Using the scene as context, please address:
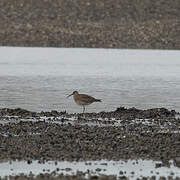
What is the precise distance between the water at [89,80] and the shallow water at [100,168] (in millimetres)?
8827

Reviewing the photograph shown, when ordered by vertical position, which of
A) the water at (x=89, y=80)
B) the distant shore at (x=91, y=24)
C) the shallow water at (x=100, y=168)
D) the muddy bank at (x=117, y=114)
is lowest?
the shallow water at (x=100, y=168)

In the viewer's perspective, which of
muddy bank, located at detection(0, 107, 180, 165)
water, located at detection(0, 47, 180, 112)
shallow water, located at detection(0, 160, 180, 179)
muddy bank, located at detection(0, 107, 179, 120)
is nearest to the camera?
shallow water, located at detection(0, 160, 180, 179)

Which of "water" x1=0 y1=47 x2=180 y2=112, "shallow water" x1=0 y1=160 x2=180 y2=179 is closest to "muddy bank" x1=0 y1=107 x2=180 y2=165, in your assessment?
"shallow water" x1=0 y1=160 x2=180 y2=179

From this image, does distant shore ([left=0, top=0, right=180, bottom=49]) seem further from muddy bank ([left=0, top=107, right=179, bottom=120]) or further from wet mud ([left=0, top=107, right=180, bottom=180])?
wet mud ([left=0, top=107, right=180, bottom=180])

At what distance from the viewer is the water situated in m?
24.9

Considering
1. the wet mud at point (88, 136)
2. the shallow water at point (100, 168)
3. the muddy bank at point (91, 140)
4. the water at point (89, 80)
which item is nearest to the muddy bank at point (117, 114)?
the wet mud at point (88, 136)

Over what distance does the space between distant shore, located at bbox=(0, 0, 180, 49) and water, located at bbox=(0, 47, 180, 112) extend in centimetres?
1238

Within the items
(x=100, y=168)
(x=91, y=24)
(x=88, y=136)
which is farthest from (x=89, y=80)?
(x=91, y=24)

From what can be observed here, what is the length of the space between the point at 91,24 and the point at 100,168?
196ft

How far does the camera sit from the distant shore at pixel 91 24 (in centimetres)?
6606

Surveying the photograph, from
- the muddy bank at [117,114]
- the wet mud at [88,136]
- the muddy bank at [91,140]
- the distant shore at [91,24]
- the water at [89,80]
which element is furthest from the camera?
the distant shore at [91,24]

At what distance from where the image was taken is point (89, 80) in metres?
33.9

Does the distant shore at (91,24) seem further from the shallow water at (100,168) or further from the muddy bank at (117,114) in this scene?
the shallow water at (100,168)

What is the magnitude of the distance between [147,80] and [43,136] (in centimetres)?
1820
